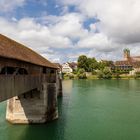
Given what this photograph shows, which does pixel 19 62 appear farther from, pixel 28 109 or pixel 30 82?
pixel 28 109

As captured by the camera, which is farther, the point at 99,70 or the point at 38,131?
the point at 99,70

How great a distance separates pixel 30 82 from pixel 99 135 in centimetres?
668

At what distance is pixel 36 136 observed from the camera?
736 inches

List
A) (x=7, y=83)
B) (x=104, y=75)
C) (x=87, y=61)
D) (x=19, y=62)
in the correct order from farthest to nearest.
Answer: (x=87, y=61), (x=104, y=75), (x=19, y=62), (x=7, y=83)

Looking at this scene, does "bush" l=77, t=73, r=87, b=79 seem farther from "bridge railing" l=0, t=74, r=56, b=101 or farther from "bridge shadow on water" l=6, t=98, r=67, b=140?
"bridge railing" l=0, t=74, r=56, b=101

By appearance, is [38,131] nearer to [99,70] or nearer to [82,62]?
[99,70]

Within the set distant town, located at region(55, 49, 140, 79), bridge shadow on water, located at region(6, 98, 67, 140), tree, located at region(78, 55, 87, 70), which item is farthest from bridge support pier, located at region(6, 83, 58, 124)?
tree, located at region(78, 55, 87, 70)

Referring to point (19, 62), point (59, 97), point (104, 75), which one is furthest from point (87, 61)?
point (19, 62)

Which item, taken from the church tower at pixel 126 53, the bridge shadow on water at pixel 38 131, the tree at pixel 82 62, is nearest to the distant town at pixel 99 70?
the tree at pixel 82 62

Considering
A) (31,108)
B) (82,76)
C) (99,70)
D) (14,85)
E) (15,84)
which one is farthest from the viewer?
(99,70)

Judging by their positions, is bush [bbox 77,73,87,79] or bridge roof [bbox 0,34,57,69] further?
bush [bbox 77,73,87,79]

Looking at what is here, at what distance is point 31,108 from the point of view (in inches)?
835

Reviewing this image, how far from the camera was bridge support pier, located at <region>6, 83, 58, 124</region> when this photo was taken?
21219 mm

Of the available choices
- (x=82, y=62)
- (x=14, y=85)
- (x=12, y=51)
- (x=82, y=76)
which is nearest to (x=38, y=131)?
(x=14, y=85)
